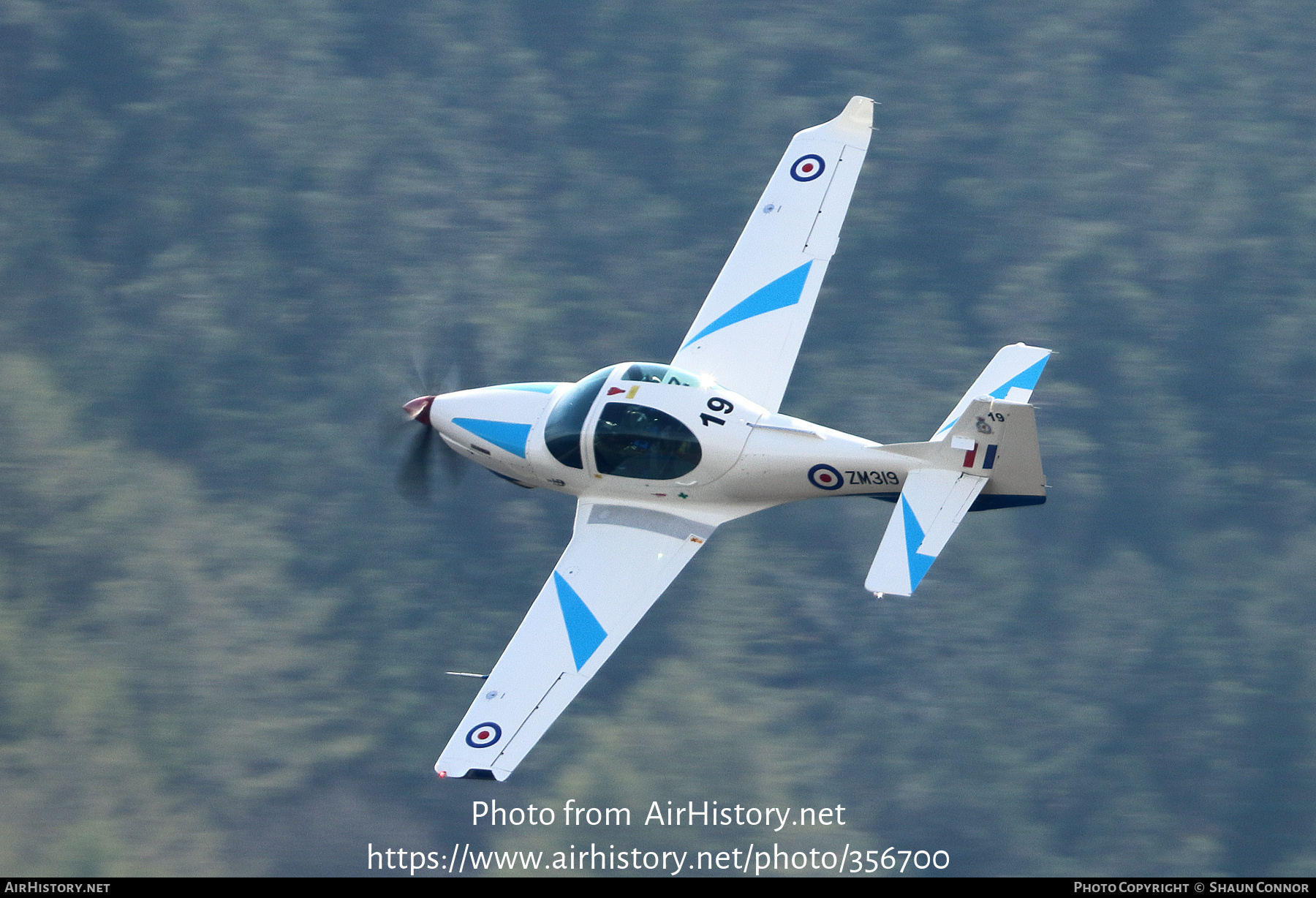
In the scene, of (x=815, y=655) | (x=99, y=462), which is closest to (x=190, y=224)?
(x=99, y=462)

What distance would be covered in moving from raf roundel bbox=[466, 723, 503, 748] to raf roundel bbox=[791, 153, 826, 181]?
10748 millimetres

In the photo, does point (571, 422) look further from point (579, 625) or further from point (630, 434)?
point (579, 625)

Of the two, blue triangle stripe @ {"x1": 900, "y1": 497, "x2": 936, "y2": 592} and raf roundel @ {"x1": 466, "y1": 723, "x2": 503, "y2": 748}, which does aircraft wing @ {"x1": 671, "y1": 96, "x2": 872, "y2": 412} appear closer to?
blue triangle stripe @ {"x1": 900, "y1": 497, "x2": 936, "y2": 592}

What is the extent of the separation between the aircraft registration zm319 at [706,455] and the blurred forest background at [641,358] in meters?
8.44

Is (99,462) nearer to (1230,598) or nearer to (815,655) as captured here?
(815,655)

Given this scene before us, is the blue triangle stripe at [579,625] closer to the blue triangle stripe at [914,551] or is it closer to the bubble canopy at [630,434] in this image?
the bubble canopy at [630,434]

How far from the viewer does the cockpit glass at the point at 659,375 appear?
78.7 feet

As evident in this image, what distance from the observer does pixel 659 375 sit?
947 inches

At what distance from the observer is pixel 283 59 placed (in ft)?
151

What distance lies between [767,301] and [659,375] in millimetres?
2713

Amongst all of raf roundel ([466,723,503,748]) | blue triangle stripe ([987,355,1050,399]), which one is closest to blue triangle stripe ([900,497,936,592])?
blue triangle stripe ([987,355,1050,399])

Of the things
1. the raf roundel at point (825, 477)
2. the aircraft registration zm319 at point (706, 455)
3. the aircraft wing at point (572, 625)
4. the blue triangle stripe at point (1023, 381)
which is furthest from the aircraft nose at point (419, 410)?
the blue triangle stripe at point (1023, 381)

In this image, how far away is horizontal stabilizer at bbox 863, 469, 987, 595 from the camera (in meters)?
21.1

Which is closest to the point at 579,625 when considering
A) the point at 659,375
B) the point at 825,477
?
Answer: the point at 659,375
